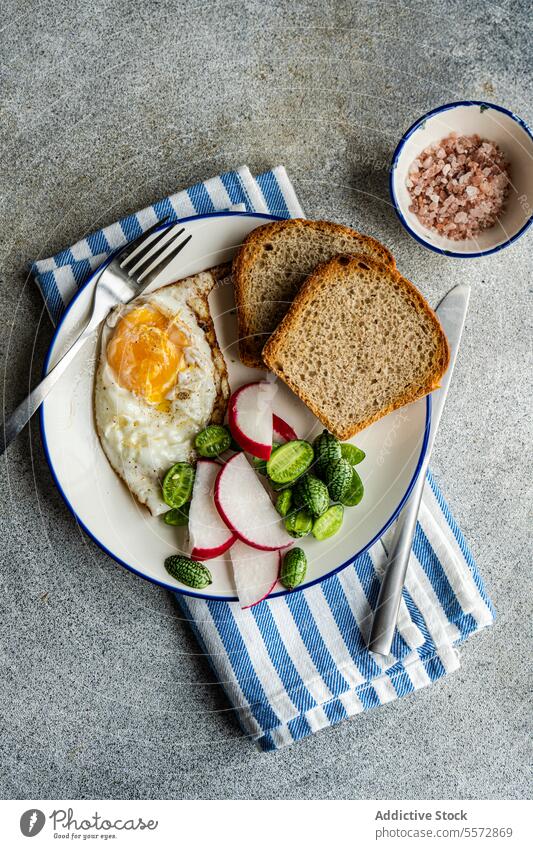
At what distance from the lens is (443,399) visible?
1322mm

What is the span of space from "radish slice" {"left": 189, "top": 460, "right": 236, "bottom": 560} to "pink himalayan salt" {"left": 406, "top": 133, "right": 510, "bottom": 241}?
2.07 feet

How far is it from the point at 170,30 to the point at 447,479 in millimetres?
1051

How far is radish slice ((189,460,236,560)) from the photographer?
4.01ft

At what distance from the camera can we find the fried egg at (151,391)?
1224 millimetres

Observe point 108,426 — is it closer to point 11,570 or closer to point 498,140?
point 11,570

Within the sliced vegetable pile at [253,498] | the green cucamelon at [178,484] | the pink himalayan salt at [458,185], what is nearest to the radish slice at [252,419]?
the sliced vegetable pile at [253,498]

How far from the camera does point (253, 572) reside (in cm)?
124

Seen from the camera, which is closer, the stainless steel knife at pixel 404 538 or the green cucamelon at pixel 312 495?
the green cucamelon at pixel 312 495

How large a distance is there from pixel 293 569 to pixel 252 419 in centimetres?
27
